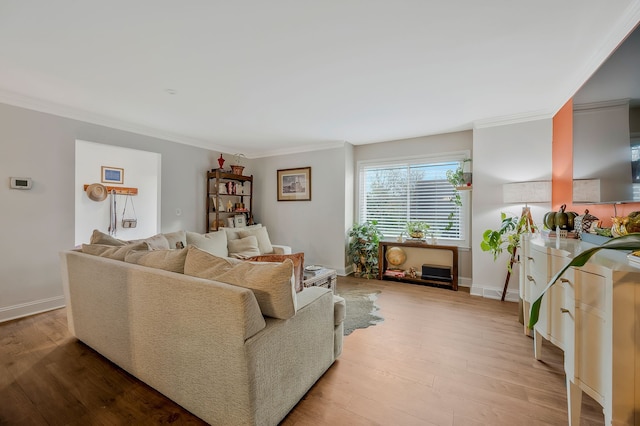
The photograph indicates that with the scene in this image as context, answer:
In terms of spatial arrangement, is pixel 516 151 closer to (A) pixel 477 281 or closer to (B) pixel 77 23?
(A) pixel 477 281

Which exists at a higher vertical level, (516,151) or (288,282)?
(516,151)

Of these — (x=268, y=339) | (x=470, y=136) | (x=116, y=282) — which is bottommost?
(x=268, y=339)

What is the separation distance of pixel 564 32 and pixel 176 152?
498cm

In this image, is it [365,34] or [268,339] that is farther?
[365,34]

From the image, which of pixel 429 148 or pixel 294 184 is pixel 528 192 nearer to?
pixel 429 148

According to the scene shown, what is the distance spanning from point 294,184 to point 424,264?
2.83 metres

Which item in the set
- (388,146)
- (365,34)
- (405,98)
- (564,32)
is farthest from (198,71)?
(388,146)

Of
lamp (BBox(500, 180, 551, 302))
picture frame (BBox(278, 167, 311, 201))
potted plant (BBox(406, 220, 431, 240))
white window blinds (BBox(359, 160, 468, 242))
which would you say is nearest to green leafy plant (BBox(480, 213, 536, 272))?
lamp (BBox(500, 180, 551, 302))

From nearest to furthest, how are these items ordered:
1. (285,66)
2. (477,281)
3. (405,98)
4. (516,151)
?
(285,66), (405,98), (516,151), (477,281)

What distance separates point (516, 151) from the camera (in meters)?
3.55

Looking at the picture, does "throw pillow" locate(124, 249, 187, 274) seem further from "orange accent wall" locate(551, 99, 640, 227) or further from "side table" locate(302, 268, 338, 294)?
"orange accent wall" locate(551, 99, 640, 227)

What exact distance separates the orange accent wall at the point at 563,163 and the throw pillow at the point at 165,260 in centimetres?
326

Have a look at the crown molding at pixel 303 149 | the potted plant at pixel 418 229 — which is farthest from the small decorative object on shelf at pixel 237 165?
the potted plant at pixel 418 229

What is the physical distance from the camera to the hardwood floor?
1.57 m
